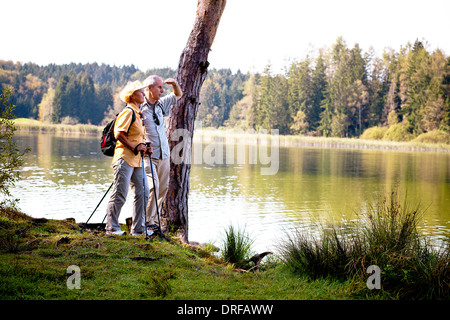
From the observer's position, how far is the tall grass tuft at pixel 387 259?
12.3 ft

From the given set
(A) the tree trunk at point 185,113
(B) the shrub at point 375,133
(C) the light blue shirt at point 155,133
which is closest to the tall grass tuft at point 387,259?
(C) the light blue shirt at point 155,133

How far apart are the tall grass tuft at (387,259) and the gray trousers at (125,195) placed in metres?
1.68

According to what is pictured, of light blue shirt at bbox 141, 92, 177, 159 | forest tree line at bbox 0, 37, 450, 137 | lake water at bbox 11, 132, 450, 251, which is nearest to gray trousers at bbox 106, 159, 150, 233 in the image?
light blue shirt at bbox 141, 92, 177, 159

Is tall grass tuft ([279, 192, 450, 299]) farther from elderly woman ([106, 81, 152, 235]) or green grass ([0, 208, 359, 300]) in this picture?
elderly woman ([106, 81, 152, 235])

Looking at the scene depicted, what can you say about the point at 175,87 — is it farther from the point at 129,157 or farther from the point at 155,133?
the point at 129,157

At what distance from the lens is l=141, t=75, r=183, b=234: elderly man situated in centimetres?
546

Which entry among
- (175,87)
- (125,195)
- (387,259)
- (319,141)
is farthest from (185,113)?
(319,141)

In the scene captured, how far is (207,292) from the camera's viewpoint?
11.9 ft

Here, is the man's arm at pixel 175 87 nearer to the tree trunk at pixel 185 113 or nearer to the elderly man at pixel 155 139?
the elderly man at pixel 155 139

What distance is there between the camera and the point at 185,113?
6562 mm

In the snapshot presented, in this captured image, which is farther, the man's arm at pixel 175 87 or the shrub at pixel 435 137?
the shrub at pixel 435 137

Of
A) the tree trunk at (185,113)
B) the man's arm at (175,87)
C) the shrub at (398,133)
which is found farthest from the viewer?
the shrub at (398,133)

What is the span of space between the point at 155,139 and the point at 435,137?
51420mm

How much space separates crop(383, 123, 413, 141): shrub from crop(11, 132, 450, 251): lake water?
3470cm
